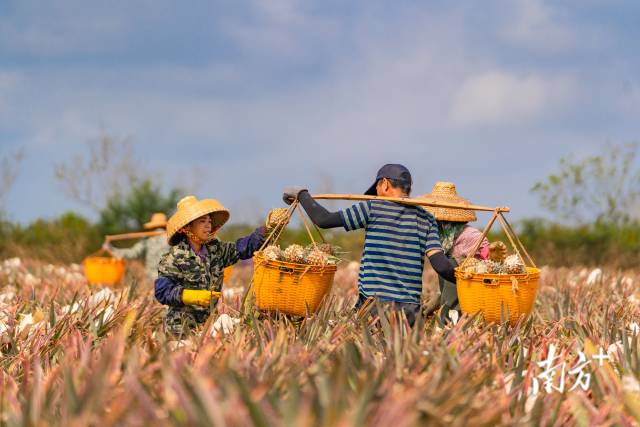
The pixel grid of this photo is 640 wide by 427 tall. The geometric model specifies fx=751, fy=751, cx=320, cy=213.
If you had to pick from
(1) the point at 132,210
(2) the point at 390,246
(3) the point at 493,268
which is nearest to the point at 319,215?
(2) the point at 390,246

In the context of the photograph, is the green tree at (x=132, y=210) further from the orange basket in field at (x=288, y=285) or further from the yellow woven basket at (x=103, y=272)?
the orange basket in field at (x=288, y=285)

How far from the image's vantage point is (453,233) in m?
6.04

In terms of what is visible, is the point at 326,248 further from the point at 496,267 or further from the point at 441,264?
the point at 496,267

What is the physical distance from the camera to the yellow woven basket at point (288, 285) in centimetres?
458

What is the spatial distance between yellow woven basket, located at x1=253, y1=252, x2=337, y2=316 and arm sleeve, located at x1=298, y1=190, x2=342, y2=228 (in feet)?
0.92

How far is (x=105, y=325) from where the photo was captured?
4734mm

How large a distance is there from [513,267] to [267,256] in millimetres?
1568

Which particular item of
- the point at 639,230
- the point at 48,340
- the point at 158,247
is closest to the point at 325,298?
the point at 48,340

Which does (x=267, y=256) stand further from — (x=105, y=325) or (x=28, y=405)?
(x=28, y=405)

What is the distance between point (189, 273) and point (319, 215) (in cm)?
97

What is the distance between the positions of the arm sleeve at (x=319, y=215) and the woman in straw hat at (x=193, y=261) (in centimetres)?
47

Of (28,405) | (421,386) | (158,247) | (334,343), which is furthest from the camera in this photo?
(158,247)

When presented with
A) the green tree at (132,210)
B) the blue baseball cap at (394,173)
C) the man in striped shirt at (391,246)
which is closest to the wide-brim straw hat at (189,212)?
the man in striped shirt at (391,246)

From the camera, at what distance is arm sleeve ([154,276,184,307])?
4.80 meters
